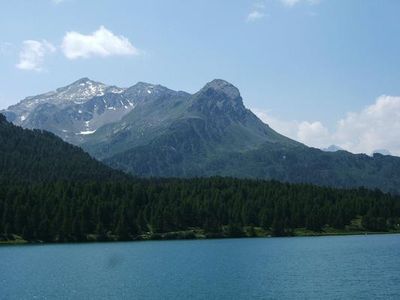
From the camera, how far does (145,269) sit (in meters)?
127

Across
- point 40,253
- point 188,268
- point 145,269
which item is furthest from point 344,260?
point 40,253

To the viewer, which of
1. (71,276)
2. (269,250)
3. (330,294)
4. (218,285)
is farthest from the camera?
(269,250)

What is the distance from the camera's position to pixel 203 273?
4621 inches

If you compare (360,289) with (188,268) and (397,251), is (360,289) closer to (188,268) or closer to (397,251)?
(188,268)

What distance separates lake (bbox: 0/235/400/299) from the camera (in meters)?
92.1

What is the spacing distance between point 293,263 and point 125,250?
205 ft

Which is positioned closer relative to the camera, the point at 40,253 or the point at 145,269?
the point at 145,269

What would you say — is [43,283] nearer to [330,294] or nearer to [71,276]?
[71,276]

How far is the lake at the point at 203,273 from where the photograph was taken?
92.1 meters

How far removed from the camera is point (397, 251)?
158 meters

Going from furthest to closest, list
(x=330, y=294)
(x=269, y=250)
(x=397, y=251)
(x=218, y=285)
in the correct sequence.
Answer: (x=269, y=250) < (x=397, y=251) < (x=218, y=285) < (x=330, y=294)

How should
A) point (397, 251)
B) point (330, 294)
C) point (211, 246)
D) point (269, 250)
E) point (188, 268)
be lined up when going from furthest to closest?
point (211, 246)
point (269, 250)
point (397, 251)
point (188, 268)
point (330, 294)

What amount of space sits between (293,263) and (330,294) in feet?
144

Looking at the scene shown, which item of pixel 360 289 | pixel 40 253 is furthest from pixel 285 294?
pixel 40 253
